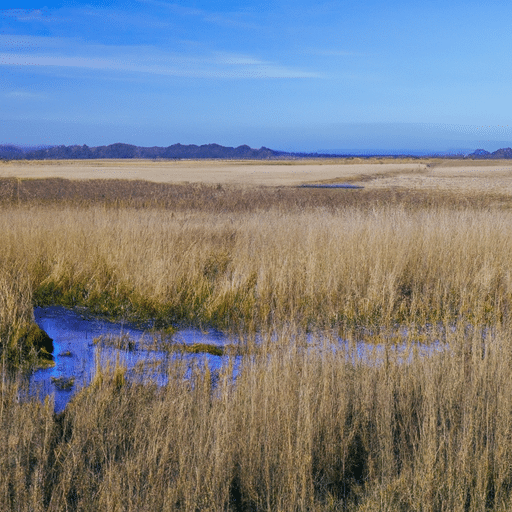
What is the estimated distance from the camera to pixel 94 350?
16.8 ft

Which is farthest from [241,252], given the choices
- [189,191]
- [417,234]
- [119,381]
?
[189,191]

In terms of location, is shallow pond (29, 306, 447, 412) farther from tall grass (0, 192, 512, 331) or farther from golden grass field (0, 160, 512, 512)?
tall grass (0, 192, 512, 331)

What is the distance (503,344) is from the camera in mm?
4398

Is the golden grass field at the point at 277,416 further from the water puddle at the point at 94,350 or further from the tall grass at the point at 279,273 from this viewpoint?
the water puddle at the point at 94,350

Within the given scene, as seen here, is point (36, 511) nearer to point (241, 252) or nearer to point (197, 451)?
point (197, 451)

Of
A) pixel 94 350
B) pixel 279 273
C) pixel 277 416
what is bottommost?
pixel 94 350

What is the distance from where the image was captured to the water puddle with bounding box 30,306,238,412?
14.4ft

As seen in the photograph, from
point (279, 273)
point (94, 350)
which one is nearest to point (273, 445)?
point (94, 350)

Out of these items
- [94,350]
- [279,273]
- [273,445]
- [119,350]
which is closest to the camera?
[273,445]

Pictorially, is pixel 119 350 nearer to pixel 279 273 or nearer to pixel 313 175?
pixel 279 273

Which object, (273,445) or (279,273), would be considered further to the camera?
(279,273)

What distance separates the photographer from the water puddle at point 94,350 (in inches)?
173

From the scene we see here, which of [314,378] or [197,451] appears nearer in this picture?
[197,451]

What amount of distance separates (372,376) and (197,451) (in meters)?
1.64
